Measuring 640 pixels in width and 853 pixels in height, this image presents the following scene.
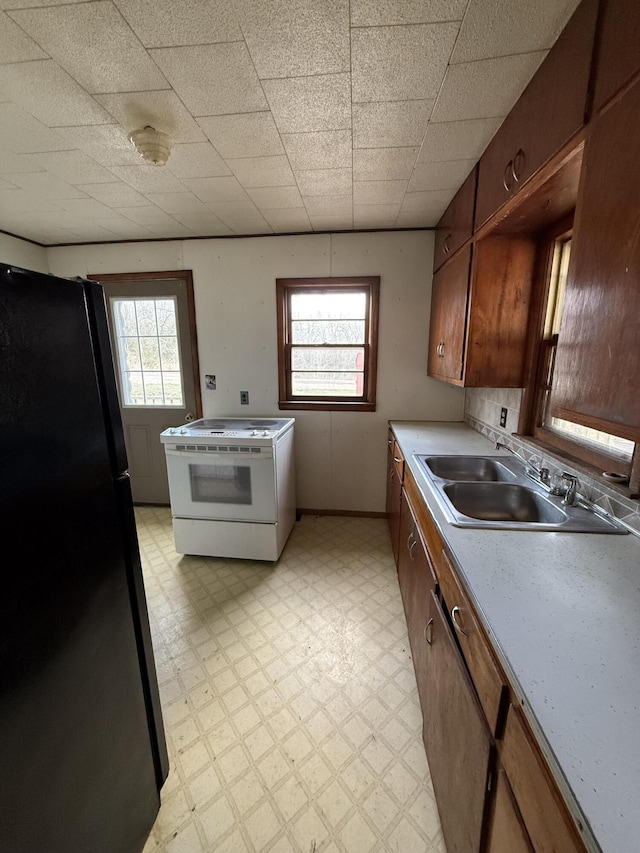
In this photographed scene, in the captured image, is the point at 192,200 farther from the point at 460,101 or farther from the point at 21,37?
the point at 460,101

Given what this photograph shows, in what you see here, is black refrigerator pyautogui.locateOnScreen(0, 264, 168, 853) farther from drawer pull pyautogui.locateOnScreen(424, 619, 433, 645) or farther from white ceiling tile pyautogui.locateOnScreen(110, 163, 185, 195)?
white ceiling tile pyautogui.locateOnScreen(110, 163, 185, 195)

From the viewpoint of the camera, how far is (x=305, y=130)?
4.87 ft

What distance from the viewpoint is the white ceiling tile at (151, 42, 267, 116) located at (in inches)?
43.6

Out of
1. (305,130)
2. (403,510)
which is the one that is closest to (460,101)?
(305,130)

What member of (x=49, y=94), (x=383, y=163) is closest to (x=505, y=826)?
(x=383, y=163)

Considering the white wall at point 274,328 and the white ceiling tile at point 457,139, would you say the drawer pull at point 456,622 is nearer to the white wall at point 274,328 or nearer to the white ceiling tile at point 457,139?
the white ceiling tile at point 457,139

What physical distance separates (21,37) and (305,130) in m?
0.96

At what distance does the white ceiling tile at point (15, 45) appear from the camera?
1014 mm

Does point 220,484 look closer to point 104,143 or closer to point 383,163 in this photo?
point 104,143

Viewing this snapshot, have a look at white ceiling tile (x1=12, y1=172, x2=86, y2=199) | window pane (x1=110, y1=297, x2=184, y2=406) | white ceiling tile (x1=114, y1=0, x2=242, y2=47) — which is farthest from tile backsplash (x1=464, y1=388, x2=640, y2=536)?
white ceiling tile (x1=12, y1=172, x2=86, y2=199)

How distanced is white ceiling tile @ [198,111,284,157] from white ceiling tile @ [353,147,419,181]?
0.40 meters

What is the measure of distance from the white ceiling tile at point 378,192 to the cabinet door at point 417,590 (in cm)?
178

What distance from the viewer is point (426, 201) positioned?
219cm

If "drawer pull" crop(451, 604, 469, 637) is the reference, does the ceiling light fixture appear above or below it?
above
